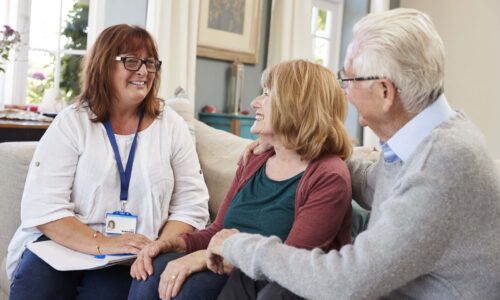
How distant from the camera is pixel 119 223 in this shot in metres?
1.99

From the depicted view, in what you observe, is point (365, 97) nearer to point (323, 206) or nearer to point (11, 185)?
point (323, 206)

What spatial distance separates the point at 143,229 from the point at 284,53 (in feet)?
11.0

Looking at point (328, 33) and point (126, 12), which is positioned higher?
point (328, 33)

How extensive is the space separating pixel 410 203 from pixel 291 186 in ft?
1.80

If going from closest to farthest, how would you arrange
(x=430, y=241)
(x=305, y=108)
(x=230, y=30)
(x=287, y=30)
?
(x=430, y=241)
(x=305, y=108)
(x=230, y=30)
(x=287, y=30)

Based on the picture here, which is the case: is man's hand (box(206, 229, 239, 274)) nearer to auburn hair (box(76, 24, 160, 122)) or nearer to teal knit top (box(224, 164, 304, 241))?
teal knit top (box(224, 164, 304, 241))

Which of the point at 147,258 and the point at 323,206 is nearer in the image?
the point at 323,206

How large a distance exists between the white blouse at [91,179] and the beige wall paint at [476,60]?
4.84 m

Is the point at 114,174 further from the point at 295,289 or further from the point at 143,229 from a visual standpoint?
the point at 295,289

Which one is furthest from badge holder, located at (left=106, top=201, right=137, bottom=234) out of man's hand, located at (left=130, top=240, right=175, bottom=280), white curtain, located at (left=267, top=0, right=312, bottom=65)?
white curtain, located at (left=267, top=0, right=312, bottom=65)

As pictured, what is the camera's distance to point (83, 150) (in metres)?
2.01

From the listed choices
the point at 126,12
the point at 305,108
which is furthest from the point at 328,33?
the point at 305,108

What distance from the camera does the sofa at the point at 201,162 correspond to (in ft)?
7.29

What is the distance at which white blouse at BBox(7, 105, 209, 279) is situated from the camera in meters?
1.96
